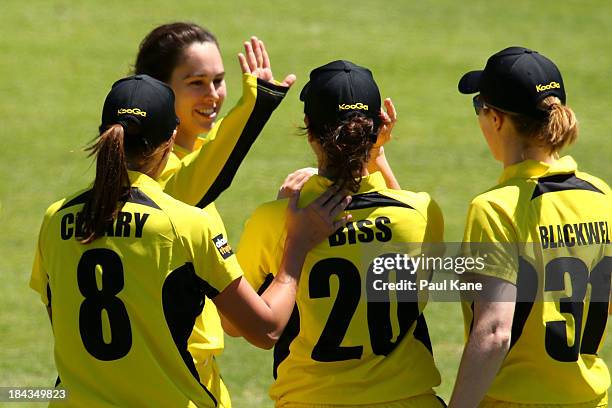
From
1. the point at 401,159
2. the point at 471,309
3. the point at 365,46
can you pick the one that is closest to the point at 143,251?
the point at 471,309

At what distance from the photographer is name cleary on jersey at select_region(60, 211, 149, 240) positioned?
3578mm

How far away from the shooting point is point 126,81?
12.6ft

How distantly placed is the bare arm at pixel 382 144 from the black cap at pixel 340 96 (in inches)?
3.9

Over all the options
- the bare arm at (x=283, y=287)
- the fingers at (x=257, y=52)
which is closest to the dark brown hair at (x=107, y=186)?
the bare arm at (x=283, y=287)

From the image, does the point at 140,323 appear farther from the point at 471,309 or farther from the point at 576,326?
the point at 576,326

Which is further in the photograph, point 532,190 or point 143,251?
point 532,190

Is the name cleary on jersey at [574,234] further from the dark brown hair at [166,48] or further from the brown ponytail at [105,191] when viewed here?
the dark brown hair at [166,48]

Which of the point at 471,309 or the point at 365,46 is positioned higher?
the point at 365,46

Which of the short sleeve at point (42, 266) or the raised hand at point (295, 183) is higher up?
the raised hand at point (295, 183)

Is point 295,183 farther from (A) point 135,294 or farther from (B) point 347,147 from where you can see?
(A) point 135,294

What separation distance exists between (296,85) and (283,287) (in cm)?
1123

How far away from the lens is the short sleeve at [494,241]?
3.74 meters

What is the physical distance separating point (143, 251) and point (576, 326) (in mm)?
1490

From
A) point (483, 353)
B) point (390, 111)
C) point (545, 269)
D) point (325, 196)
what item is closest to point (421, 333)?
point (483, 353)
